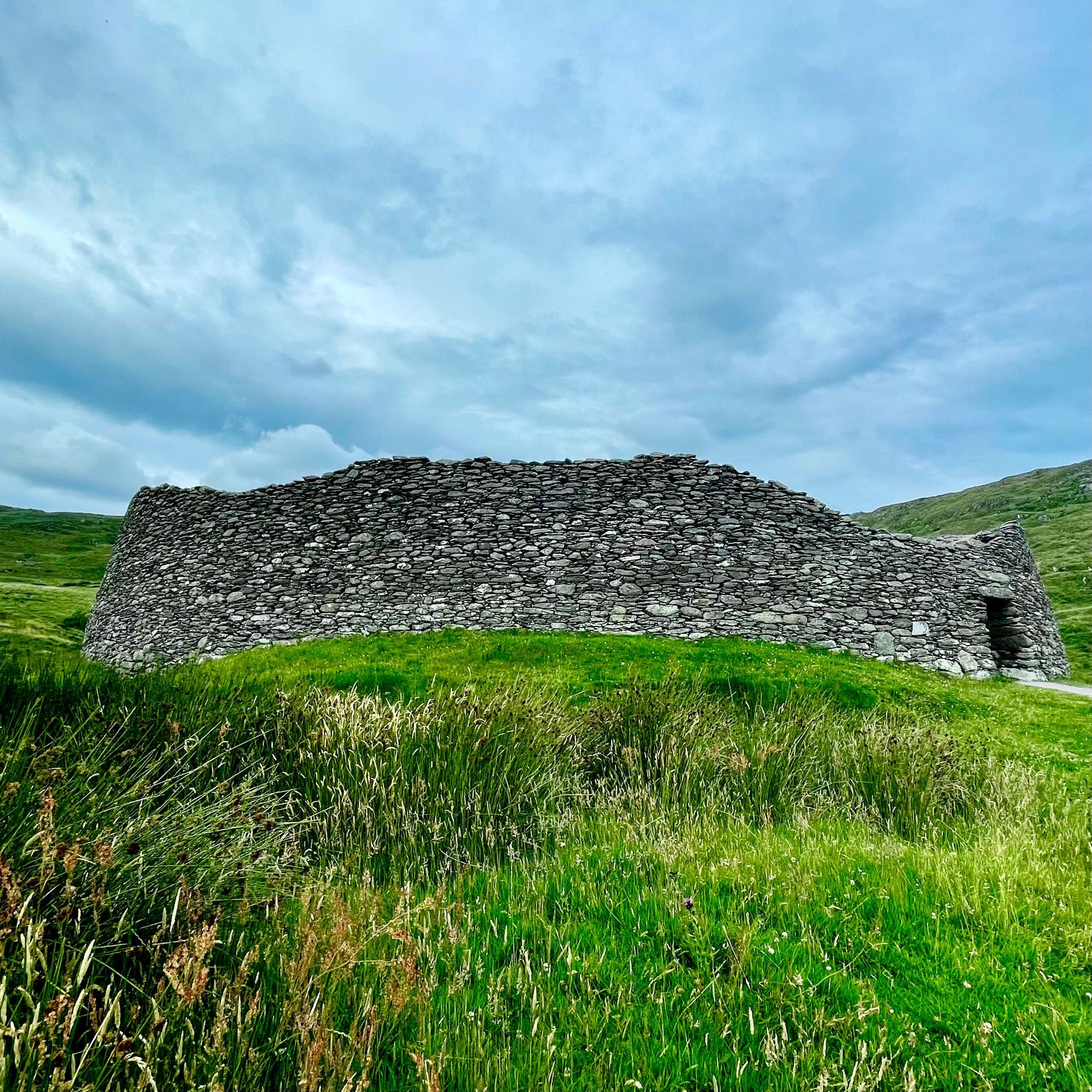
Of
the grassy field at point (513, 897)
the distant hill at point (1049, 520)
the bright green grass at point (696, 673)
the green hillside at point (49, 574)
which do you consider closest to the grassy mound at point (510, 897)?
the grassy field at point (513, 897)

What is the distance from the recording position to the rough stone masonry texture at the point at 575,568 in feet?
53.1

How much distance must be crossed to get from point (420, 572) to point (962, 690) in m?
Answer: 13.5

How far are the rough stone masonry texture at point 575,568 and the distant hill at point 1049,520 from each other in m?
10.3

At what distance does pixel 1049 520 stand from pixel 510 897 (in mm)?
73508

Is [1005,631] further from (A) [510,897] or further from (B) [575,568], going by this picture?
(A) [510,897]

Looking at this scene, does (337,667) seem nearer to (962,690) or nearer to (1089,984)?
(1089,984)

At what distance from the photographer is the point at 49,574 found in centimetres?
4250

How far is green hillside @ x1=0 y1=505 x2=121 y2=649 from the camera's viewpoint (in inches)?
852

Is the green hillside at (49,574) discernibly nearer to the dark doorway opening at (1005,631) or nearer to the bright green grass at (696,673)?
the bright green grass at (696,673)

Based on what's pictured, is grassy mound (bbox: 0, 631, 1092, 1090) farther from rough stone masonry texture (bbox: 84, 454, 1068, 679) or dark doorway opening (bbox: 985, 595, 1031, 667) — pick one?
dark doorway opening (bbox: 985, 595, 1031, 667)

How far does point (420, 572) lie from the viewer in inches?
665

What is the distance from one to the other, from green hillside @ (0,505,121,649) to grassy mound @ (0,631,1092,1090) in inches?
208

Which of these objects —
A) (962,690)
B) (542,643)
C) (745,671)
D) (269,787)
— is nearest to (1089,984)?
(269,787)

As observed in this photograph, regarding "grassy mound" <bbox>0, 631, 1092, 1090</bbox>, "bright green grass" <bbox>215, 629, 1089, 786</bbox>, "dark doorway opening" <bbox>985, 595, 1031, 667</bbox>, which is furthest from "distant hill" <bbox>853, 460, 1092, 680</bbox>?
"grassy mound" <bbox>0, 631, 1092, 1090</bbox>
